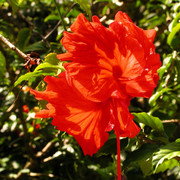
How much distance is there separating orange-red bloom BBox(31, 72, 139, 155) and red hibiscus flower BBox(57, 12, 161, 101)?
33mm

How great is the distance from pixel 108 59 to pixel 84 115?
146mm

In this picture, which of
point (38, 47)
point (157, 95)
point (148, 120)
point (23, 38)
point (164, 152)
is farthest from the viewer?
point (23, 38)

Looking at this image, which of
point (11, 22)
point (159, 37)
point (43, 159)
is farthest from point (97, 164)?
point (11, 22)

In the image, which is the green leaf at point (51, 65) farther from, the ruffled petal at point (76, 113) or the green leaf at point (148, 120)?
the green leaf at point (148, 120)

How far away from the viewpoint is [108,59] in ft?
2.08

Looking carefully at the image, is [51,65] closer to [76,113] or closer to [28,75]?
[28,75]

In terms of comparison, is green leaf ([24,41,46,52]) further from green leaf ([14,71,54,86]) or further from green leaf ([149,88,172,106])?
green leaf ([149,88,172,106])

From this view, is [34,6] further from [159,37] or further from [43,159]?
[43,159]

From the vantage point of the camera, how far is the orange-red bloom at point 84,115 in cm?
63

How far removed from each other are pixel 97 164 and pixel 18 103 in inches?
23.7

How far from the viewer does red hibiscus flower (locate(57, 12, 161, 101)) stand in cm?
61

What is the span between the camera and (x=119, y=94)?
60 cm

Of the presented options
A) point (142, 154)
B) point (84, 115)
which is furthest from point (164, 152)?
point (84, 115)

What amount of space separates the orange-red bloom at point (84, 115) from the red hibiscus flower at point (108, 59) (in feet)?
0.11
